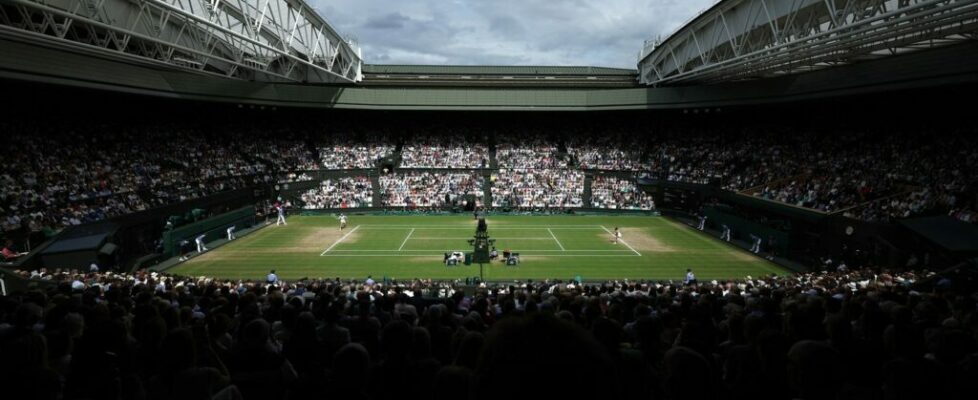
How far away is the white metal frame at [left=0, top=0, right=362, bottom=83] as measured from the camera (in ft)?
74.3

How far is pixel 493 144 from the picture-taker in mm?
61688

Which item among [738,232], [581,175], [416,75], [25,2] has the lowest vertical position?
[738,232]

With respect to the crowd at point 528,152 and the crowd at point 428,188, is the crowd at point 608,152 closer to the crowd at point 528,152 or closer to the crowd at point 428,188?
the crowd at point 528,152

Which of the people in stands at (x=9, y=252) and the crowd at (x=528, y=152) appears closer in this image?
the people in stands at (x=9, y=252)

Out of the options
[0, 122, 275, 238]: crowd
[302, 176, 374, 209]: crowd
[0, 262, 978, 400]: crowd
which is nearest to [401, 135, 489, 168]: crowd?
[302, 176, 374, 209]: crowd

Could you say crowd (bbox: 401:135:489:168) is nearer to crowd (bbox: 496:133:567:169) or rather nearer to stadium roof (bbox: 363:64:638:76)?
crowd (bbox: 496:133:567:169)

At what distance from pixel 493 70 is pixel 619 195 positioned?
23891mm

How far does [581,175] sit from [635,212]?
760cm

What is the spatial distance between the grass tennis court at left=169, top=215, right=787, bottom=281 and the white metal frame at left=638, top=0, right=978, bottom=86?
1164 centimetres

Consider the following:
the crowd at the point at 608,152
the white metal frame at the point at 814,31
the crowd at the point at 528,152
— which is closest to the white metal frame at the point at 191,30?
the crowd at the point at 528,152

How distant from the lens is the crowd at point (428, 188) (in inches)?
2066

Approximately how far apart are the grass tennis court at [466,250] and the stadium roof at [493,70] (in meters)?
25.5

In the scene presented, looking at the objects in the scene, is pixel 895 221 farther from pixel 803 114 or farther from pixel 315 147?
pixel 315 147

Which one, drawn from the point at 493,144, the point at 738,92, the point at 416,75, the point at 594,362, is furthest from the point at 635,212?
the point at 594,362
